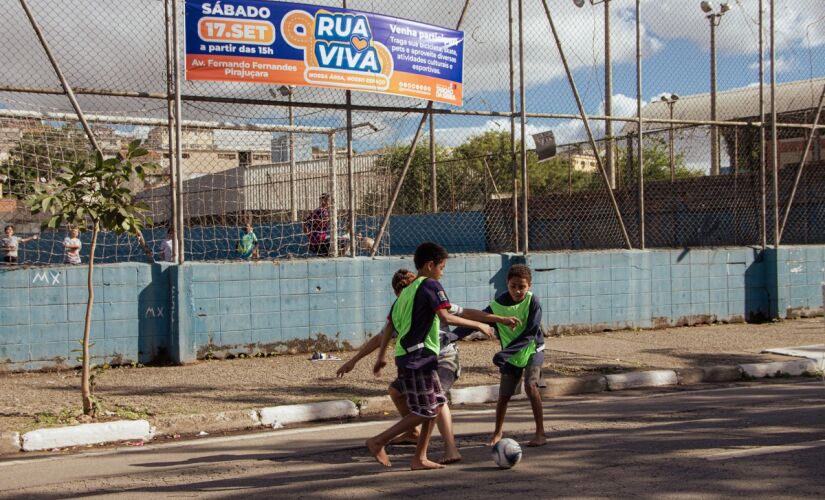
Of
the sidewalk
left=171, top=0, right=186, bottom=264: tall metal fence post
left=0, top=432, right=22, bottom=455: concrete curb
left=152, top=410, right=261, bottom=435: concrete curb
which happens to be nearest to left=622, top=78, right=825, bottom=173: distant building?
the sidewalk

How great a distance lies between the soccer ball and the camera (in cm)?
562

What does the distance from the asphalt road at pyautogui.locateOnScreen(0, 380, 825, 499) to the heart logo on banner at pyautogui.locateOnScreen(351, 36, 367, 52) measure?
17.9 feet

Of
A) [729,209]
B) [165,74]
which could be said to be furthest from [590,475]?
[729,209]

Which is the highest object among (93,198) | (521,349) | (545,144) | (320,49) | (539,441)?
(320,49)

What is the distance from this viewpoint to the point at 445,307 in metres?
5.85

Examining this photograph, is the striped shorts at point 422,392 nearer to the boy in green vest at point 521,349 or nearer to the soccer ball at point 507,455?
the soccer ball at point 507,455

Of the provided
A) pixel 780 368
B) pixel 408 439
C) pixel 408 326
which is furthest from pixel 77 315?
pixel 780 368

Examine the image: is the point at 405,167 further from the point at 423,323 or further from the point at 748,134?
the point at 748,134

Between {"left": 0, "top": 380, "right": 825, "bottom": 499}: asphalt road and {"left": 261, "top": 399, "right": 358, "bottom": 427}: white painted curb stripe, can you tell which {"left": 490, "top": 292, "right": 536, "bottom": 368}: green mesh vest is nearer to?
{"left": 0, "top": 380, "right": 825, "bottom": 499}: asphalt road

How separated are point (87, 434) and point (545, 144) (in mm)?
8027

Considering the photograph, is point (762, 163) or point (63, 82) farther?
point (762, 163)

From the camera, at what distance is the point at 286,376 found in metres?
9.89

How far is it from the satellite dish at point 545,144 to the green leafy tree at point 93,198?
6815mm

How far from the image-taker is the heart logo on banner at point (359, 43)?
1148 centimetres
